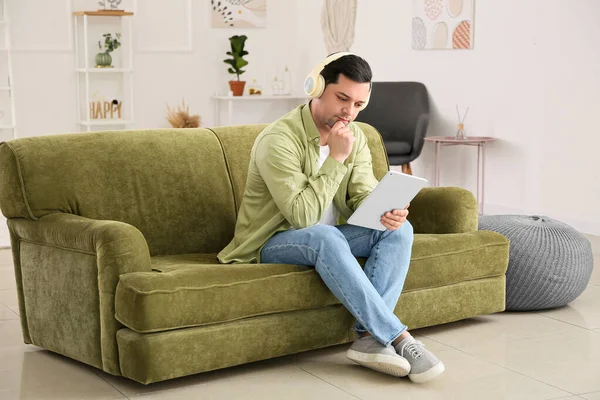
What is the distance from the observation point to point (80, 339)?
10.1ft

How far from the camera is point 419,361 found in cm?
296

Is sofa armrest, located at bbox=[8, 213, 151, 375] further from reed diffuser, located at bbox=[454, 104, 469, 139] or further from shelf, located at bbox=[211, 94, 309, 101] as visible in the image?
shelf, located at bbox=[211, 94, 309, 101]

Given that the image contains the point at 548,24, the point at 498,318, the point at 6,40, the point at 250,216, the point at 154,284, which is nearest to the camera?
the point at 154,284

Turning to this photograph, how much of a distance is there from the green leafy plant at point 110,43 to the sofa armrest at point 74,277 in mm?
5352

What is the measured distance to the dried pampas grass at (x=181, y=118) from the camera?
8.63 metres

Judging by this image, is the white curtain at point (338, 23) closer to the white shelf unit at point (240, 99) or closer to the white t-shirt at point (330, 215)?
the white shelf unit at point (240, 99)

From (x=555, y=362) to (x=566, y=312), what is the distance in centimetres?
76

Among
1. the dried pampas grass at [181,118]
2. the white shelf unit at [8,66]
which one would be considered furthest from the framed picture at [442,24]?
the white shelf unit at [8,66]

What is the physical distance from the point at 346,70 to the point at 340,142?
0.83 feet

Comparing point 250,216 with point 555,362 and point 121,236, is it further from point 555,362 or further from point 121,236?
point 555,362

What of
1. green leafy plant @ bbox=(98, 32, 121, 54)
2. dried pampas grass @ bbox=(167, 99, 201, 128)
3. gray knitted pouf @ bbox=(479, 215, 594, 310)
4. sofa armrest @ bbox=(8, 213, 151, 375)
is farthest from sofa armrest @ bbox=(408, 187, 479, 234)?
green leafy plant @ bbox=(98, 32, 121, 54)

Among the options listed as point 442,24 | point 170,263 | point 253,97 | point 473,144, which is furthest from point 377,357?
point 253,97

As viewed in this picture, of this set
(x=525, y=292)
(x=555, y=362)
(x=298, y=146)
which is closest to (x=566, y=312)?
(x=525, y=292)

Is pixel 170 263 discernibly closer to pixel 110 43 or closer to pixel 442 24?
pixel 442 24
